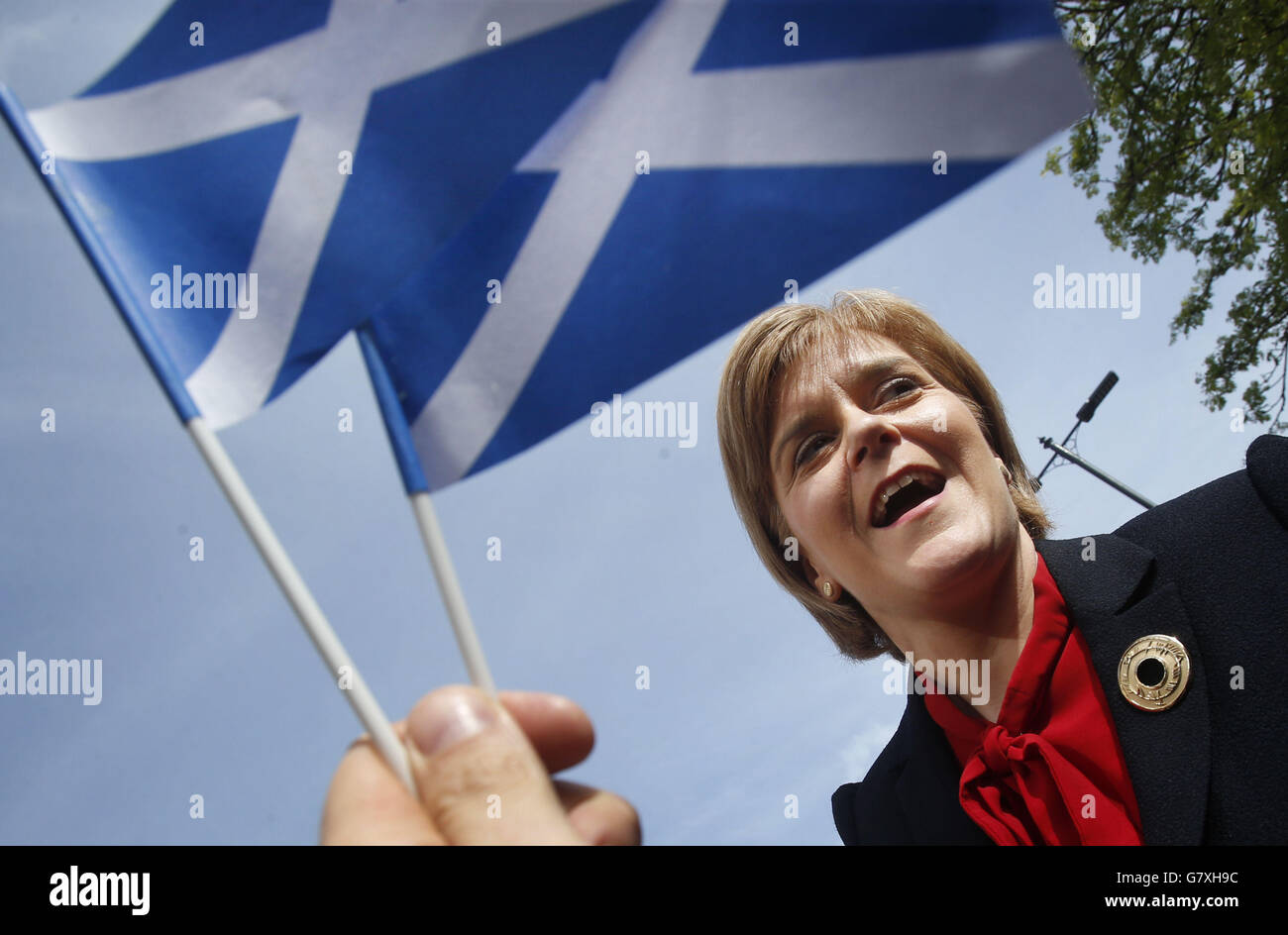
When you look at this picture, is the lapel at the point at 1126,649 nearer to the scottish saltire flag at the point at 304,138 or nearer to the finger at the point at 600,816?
the finger at the point at 600,816

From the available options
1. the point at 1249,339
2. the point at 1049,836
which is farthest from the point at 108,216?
the point at 1249,339

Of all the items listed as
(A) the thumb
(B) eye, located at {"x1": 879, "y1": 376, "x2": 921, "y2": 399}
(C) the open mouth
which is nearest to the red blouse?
(C) the open mouth

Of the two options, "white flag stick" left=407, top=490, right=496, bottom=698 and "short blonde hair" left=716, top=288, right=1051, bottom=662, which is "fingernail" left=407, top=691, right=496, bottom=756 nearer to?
"white flag stick" left=407, top=490, right=496, bottom=698

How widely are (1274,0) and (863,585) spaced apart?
7.05 metres

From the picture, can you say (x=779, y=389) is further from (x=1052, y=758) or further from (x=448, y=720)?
(x=448, y=720)

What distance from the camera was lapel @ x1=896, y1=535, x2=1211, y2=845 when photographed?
2.00 metres

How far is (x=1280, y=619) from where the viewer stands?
6.82 ft

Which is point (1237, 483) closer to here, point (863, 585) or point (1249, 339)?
point (863, 585)

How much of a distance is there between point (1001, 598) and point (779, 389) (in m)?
0.93

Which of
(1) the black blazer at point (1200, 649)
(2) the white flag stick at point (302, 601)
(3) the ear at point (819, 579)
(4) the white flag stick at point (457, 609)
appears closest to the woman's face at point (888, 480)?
(3) the ear at point (819, 579)

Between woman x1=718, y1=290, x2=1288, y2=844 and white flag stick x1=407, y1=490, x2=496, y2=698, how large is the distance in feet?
4.17

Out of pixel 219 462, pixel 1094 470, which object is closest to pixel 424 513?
pixel 219 462

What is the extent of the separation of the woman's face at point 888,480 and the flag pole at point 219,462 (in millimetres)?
1487

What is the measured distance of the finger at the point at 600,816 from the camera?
1.49 metres
